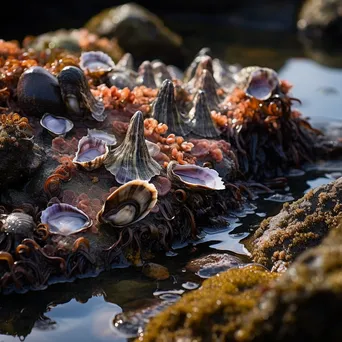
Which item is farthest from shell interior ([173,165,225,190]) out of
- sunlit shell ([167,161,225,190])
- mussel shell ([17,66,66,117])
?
mussel shell ([17,66,66,117])

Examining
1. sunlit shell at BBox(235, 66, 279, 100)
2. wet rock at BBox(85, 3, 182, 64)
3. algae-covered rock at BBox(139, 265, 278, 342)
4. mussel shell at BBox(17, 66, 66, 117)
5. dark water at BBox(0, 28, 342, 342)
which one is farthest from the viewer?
wet rock at BBox(85, 3, 182, 64)

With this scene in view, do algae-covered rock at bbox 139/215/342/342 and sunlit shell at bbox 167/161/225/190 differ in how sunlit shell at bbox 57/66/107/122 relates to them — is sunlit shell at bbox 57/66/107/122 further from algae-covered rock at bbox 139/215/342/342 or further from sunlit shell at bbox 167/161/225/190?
algae-covered rock at bbox 139/215/342/342

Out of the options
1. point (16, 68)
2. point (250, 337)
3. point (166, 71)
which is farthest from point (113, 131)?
point (250, 337)

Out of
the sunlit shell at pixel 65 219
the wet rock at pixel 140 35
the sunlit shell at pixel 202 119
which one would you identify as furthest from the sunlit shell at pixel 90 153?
the wet rock at pixel 140 35

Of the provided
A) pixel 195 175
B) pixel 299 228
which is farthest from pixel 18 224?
pixel 299 228

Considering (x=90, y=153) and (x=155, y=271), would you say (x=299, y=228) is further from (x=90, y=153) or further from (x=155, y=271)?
(x=90, y=153)

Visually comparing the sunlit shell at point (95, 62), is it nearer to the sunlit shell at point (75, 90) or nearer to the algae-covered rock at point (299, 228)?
the sunlit shell at point (75, 90)

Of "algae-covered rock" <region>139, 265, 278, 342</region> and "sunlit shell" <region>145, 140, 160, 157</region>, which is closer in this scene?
"algae-covered rock" <region>139, 265, 278, 342</region>
